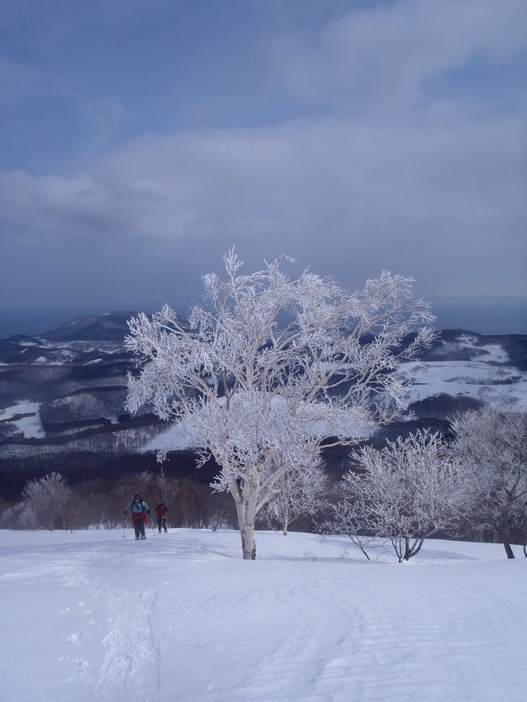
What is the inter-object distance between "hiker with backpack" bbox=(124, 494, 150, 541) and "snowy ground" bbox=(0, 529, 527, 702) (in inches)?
315

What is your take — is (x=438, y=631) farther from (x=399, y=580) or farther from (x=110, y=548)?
(x=110, y=548)

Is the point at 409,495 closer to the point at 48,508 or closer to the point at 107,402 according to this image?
the point at 48,508

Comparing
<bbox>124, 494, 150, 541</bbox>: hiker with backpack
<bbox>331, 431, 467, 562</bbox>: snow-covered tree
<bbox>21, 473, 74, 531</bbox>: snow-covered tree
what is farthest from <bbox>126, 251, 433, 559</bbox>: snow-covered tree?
<bbox>21, 473, 74, 531</bbox>: snow-covered tree

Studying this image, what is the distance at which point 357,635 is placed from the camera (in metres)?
5.97

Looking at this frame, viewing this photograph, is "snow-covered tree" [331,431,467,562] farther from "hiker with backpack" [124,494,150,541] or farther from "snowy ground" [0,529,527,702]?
"snowy ground" [0,529,527,702]

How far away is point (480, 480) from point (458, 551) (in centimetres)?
627

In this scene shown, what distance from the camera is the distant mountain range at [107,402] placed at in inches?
2135

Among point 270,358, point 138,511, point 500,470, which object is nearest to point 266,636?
point 270,358

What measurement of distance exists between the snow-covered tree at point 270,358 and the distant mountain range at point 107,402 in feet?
106

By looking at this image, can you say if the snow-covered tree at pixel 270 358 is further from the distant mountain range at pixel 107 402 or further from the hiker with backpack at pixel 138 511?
the distant mountain range at pixel 107 402

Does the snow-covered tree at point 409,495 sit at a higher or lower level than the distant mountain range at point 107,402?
lower

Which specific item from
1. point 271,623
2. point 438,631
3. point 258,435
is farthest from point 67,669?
point 258,435

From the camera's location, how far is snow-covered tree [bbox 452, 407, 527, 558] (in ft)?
77.5

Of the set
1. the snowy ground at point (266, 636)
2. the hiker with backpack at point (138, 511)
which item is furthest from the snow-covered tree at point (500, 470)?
the snowy ground at point (266, 636)
